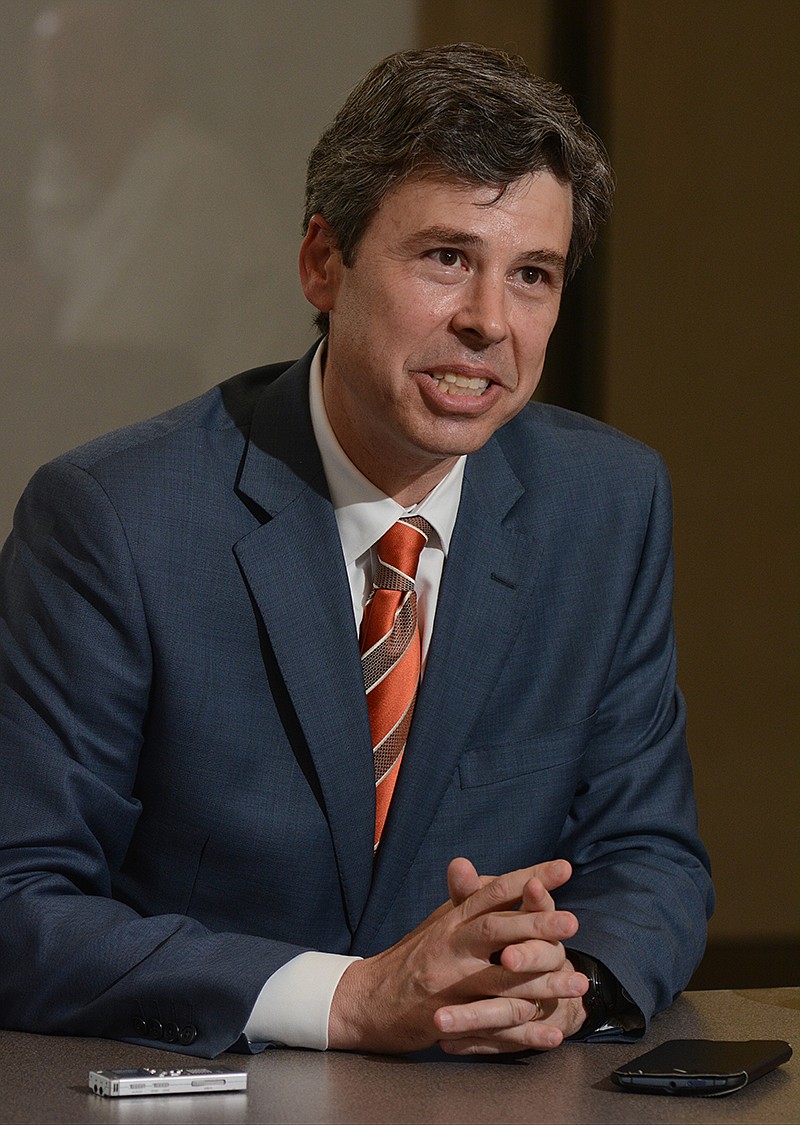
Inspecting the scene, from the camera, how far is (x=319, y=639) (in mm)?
1631

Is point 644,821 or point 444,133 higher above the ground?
point 444,133

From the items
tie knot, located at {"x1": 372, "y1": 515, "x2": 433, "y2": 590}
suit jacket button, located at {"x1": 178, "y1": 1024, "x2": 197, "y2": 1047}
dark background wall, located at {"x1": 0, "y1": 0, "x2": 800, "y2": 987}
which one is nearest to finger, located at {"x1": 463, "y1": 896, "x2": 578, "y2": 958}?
suit jacket button, located at {"x1": 178, "y1": 1024, "x2": 197, "y2": 1047}

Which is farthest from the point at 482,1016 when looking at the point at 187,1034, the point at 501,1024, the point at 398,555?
the point at 398,555

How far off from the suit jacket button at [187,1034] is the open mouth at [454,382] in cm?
71

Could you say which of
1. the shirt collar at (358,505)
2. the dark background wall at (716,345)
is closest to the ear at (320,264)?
the shirt collar at (358,505)

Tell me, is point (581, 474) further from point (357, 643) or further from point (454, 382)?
point (357, 643)

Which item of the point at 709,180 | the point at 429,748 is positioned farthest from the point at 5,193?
the point at 429,748

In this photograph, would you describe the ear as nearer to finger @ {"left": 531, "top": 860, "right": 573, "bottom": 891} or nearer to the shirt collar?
the shirt collar

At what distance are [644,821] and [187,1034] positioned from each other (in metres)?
0.62

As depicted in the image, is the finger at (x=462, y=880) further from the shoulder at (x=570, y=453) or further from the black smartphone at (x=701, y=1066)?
the shoulder at (x=570, y=453)

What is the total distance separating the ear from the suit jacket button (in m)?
0.84

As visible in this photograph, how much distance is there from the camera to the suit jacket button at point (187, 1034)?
1289mm

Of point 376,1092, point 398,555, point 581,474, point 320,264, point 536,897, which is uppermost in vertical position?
point 320,264

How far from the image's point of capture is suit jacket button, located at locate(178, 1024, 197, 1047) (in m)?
1.29
